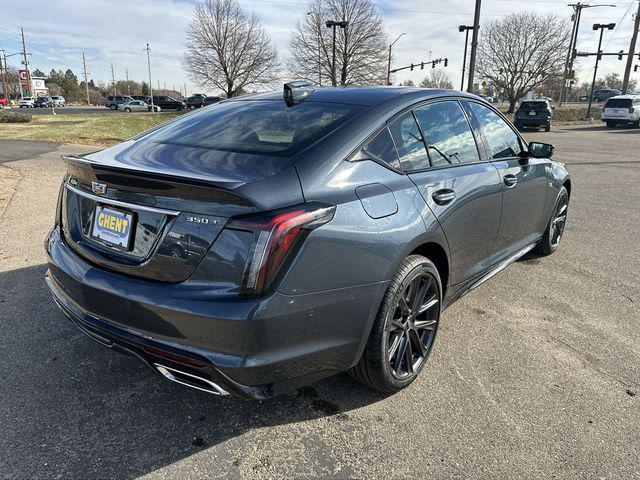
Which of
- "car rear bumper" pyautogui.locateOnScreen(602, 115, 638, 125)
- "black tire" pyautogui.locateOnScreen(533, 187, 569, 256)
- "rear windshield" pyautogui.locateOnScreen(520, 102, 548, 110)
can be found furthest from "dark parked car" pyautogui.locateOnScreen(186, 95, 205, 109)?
"black tire" pyautogui.locateOnScreen(533, 187, 569, 256)

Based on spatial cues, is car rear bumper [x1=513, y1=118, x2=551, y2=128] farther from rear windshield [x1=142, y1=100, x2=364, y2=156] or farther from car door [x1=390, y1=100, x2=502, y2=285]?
rear windshield [x1=142, y1=100, x2=364, y2=156]

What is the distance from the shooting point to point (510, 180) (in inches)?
147

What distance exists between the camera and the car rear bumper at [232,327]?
202 cm

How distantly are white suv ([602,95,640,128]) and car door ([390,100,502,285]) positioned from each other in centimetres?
3364

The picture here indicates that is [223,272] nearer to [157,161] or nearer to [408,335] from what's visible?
[157,161]

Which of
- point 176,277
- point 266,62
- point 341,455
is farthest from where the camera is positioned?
point 266,62

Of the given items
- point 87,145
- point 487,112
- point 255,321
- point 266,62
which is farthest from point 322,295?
point 266,62

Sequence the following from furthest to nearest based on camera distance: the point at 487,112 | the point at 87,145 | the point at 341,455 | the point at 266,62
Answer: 1. the point at 266,62
2. the point at 87,145
3. the point at 487,112
4. the point at 341,455

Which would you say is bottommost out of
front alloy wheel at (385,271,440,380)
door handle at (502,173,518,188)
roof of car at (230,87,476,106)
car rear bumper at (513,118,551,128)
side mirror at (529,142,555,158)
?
front alloy wheel at (385,271,440,380)

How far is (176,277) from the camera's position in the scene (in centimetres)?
211

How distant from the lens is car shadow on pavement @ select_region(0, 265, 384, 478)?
2248 mm

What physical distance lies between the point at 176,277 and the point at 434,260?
5.34 feet

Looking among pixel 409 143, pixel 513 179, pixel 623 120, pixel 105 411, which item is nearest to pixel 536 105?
pixel 623 120

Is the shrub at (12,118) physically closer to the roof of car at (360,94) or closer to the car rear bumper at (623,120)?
the roof of car at (360,94)
